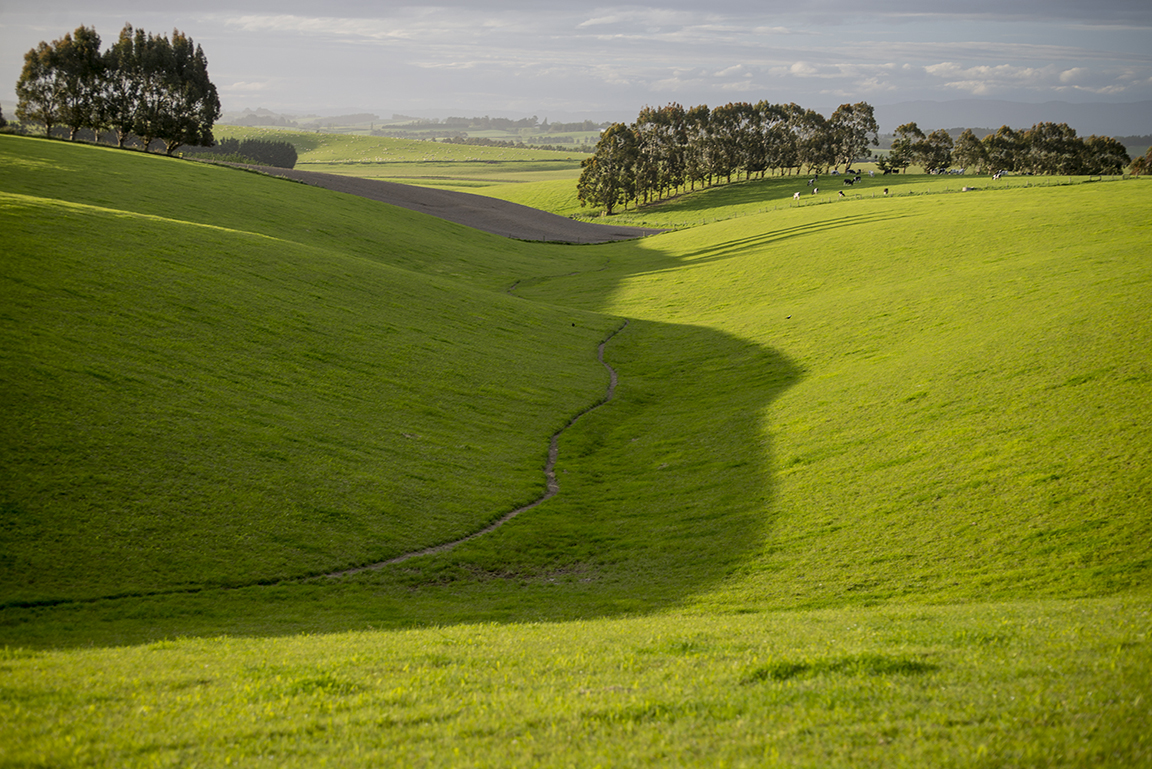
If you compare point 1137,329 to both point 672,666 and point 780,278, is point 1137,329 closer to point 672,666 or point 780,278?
point 672,666

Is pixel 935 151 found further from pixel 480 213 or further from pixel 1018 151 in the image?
pixel 480 213

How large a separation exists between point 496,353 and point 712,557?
73.2 ft

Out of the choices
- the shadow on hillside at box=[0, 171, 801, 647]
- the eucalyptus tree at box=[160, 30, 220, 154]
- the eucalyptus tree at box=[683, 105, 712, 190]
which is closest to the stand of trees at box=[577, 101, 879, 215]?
the eucalyptus tree at box=[683, 105, 712, 190]

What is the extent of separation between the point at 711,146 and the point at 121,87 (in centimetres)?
11782

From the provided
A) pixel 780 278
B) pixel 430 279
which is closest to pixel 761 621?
pixel 430 279

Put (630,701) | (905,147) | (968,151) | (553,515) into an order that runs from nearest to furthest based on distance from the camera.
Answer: (630,701), (553,515), (905,147), (968,151)

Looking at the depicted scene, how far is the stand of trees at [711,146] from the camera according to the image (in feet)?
465

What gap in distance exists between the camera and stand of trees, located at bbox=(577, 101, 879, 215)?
5586 inches

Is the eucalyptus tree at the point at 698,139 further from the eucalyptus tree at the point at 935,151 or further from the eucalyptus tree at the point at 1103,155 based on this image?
the eucalyptus tree at the point at 1103,155

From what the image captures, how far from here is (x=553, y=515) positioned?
966 inches

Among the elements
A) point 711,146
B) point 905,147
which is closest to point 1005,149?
point 905,147

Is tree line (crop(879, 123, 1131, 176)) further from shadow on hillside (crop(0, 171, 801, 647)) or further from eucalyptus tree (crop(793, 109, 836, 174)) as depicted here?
shadow on hillside (crop(0, 171, 801, 647))

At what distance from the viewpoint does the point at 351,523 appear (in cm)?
2105

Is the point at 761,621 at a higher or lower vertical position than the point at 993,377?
lower
